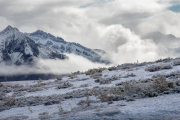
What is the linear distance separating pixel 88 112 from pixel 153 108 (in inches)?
80.7

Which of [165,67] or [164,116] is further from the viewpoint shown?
[165,67]

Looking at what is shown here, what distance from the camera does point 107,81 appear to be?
1391 centimetres

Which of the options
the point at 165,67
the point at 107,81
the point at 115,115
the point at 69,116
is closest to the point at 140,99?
the point at 115,115

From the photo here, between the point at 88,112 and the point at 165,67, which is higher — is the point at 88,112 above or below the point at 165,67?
below

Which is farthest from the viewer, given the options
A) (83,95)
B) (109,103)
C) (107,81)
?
(107,81)

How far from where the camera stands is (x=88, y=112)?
6820 mm

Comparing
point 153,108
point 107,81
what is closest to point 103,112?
point 153,108

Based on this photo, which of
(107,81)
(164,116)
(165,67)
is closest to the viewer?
(164,116)

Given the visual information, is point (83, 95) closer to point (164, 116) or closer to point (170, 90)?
point (170, 90)

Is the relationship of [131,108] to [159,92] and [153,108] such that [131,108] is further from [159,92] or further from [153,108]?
[159,92]

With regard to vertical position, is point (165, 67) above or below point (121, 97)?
above

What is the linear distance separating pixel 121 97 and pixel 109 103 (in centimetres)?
70

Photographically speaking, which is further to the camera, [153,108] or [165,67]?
[165,67]

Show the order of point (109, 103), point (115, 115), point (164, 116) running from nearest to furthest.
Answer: point (164, 116), point (115, 115), point (109, 103)
